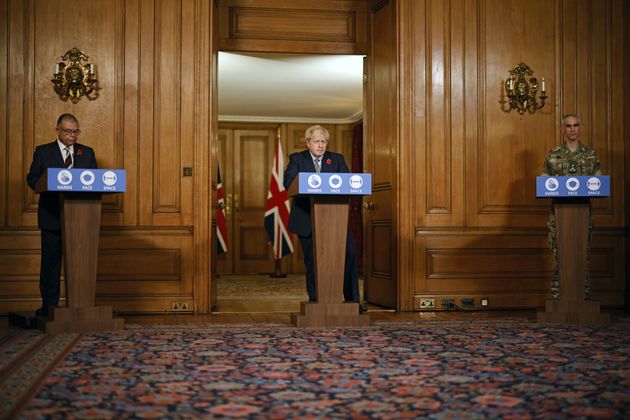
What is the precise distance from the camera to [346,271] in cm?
570

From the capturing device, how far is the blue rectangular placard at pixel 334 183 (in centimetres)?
510

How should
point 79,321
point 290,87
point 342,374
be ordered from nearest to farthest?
1. point 342,374
2. point 79,321
3. point 290,87

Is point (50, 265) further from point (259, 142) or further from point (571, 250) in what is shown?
point (259, 142)

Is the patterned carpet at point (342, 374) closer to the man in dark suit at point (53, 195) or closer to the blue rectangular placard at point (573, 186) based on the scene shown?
the man in dark suit at point (53, 195)

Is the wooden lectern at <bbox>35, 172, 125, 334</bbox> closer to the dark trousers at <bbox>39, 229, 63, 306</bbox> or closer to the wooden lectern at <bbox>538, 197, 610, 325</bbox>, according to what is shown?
the dark trousers at <bbox>39, 229, 63, 306</bbox>

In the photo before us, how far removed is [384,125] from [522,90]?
1.25 metres

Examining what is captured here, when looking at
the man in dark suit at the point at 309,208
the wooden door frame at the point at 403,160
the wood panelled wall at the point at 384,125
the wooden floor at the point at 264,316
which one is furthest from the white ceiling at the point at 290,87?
the man in dark suit at the point at 309,208

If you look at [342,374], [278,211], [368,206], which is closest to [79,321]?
[342,374]

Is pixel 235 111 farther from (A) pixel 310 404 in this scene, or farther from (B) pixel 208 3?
(A) pixel 310 404

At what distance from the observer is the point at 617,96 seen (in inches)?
278

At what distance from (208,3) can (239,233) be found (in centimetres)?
761

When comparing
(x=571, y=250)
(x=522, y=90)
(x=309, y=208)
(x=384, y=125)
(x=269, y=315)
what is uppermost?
(x=522, y=90)

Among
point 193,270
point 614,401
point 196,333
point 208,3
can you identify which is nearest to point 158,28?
point 208,3

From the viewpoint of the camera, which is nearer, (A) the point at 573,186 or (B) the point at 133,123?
(A) the point at 573,186
